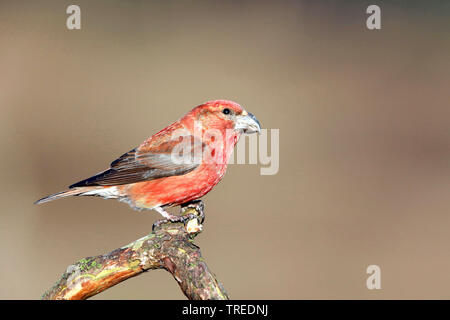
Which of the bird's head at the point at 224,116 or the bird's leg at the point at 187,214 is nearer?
the bird's leg at the point at 187,214

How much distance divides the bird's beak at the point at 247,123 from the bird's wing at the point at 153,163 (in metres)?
0.45

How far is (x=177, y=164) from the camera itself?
526cm

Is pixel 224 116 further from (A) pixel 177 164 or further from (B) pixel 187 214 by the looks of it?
(B) pixel 187 214

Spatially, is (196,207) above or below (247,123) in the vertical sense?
below

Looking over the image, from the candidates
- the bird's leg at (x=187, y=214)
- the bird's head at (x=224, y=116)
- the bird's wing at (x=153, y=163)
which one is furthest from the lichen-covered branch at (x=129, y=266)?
the bird's head at (x=224, y=116)

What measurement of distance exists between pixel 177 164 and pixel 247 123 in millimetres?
836

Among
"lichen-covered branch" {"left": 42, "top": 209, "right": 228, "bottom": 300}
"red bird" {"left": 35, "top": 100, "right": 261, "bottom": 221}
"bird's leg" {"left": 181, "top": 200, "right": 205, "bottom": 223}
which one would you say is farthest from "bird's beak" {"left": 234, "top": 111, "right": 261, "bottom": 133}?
"lichen-covered branch" {"left": 42, "top": 209, "right": 228, "bottom": 300}

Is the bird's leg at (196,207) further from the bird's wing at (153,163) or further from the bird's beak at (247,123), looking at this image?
the bird's beak at (247,123)

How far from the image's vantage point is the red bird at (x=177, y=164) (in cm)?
520

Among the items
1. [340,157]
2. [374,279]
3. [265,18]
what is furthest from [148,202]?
[265,18]

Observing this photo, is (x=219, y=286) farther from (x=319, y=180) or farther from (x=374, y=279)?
(x=319, y=180)

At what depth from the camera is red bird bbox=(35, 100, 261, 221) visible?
5.20m

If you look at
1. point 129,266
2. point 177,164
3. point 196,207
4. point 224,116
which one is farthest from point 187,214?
point 129,266

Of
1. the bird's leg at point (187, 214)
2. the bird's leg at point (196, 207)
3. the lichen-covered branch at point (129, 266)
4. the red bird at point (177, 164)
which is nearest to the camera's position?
the lichen-covered branch at point (129, 266)
